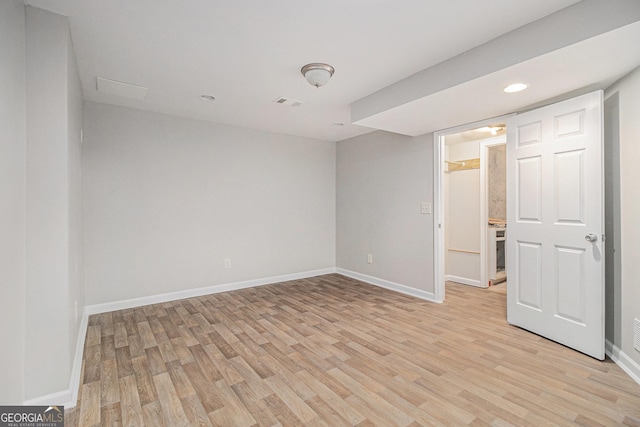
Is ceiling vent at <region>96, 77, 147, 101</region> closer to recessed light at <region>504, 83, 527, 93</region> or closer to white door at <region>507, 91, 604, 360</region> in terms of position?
recessed light at <region>504, 83, 527, 93</region>

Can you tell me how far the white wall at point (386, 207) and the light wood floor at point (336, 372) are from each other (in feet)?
2.95

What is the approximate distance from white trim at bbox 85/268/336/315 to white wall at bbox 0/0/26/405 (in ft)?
6.37

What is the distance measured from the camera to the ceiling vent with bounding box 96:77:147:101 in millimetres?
2814

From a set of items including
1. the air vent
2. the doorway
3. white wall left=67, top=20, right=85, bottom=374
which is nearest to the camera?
white wall left=67, top=20, right=85, bottom=374

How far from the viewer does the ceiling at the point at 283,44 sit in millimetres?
1780

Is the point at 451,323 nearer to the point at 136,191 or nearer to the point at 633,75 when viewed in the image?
the point at 633,75

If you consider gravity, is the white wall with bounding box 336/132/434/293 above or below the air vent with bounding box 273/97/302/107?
below

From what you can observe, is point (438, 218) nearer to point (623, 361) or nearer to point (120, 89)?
point (623, 361)

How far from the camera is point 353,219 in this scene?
5.10 m

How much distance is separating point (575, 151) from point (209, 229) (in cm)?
411

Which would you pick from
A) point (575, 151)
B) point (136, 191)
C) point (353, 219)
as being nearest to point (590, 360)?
point (575, 151)

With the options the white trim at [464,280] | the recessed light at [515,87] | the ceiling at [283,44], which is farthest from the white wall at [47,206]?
the white trim at [464,280]

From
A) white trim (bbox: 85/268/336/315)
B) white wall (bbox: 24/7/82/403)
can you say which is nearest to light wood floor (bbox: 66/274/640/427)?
white trim (bbox: 85/268/336/315)

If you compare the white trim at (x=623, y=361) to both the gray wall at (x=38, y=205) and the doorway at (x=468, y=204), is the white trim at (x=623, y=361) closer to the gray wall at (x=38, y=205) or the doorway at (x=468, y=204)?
the doorway at (x=468, y=204)
